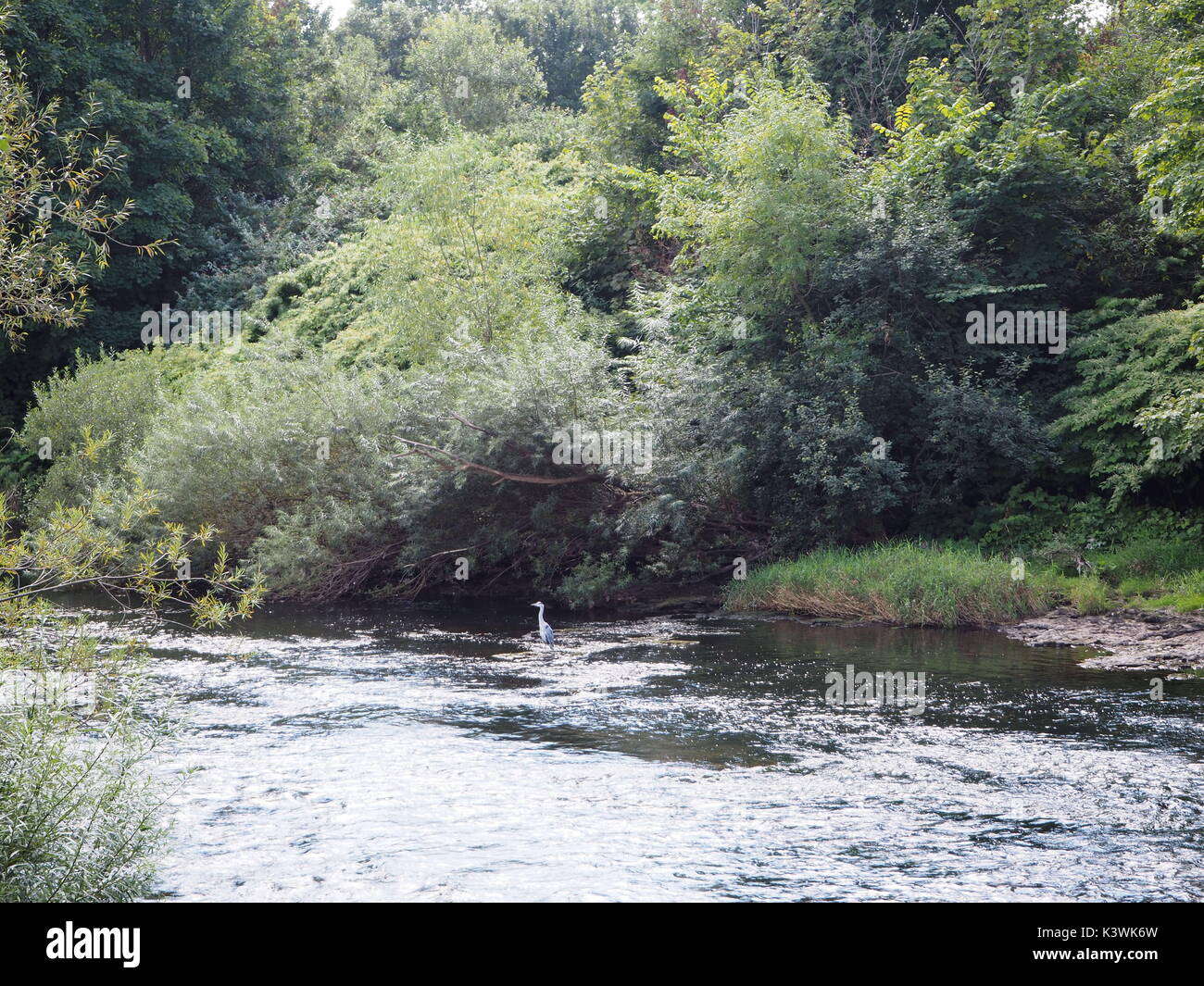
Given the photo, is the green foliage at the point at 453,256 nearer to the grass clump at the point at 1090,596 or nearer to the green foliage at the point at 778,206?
the green foliage at the point at 778,206

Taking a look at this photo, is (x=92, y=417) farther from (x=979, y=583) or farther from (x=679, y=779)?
(x=679, y=779)

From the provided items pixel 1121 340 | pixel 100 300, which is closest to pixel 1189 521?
pixel 1121 340

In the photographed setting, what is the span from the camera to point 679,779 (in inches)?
490

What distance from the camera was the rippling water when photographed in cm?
951

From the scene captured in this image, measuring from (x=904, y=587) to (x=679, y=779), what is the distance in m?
11.3

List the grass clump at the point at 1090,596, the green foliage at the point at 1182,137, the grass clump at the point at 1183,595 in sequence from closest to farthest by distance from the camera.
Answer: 1. the green foliage at the point at 1182,137
2. the grass clump at the point at 1183,595
3. the grass clump at the point at 1090,596

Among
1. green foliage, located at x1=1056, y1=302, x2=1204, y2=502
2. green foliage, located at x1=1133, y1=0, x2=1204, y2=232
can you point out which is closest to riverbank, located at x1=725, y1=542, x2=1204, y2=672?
green foliage, located at x1=1056, y1=302, x2=1204, y2=502

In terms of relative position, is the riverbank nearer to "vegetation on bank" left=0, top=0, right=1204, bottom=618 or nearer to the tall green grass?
the tall green grass

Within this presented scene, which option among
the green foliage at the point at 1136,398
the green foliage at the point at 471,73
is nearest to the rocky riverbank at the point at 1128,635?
the green foliage at the point at 1136,398

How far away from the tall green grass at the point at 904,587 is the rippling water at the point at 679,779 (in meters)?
2.00

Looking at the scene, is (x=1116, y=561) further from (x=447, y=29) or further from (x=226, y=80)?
(x=447, y=29)

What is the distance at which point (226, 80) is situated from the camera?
162 feet

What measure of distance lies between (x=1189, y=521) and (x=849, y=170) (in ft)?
34.5

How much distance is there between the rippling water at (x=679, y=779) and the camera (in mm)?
9508
